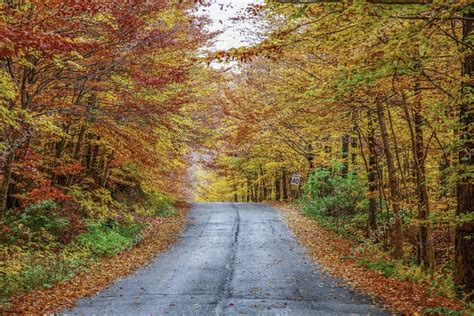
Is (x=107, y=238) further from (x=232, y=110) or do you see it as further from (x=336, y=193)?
(x=232, y=110)

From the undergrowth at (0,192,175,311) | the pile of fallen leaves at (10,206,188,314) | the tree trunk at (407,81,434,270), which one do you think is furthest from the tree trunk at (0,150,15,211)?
the tree trunk at (407,81,434,270)

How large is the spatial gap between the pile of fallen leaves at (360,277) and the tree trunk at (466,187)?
0.58 meters

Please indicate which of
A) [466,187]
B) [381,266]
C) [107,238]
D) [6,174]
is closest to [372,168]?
[381,266]

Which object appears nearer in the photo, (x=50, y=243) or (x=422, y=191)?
(x=422, y=191)

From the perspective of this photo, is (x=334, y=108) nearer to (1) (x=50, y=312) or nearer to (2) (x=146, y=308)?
(2) (x=146, y=308)

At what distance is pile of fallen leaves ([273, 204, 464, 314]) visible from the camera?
805 centimetres

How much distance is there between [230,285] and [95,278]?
324 cm

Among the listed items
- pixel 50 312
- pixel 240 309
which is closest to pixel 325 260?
pixel 240 309

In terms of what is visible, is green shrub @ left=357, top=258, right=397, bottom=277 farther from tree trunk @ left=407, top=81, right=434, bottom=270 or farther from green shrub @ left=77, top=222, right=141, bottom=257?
green shrub @ left=77, top=222, right=141, bottom=257

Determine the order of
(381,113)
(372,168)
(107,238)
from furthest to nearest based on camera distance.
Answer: (372,168) → (107,238) → (381,113)

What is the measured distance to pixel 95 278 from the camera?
10609mm

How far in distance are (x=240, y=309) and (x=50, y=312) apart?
326 centimetres

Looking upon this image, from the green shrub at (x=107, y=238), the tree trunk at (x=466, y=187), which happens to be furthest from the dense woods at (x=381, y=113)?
the green shrub at (x=107, y=238)

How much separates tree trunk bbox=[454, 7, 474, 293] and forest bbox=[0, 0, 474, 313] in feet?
0.08
